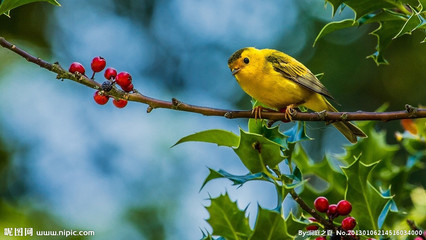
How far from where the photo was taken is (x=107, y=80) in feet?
7.57

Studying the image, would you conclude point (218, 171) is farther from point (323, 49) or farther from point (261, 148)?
point (323, 49)

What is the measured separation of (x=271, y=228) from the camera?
2.39 metres

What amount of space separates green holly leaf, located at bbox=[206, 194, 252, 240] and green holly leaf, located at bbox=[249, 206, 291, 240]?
20 cm

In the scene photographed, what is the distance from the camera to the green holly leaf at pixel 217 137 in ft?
8.52

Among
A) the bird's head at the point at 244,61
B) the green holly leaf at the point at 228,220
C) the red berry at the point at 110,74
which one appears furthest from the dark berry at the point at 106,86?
the bird's head at the point at 244,61

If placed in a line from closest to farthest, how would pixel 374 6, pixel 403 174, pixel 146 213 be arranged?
pixel 374 6, pixel 403 174, pixel 146 213

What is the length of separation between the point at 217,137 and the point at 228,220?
0.40 metres

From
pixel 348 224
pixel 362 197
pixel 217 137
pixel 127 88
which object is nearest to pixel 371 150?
pixel 362 197

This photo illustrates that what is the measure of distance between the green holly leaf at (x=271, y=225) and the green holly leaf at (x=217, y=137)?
17.4 inches

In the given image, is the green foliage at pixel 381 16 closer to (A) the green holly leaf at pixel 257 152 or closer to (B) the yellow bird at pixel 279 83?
(A) the green holly leaf at pixel 257 152

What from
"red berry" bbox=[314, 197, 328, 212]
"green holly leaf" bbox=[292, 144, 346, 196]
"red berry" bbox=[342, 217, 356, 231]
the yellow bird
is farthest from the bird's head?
"red berry" bbox=[342, 217, 356, 231]

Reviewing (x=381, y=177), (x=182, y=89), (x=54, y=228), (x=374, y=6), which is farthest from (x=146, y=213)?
(x=374, y=6)

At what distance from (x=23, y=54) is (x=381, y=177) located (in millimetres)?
2181

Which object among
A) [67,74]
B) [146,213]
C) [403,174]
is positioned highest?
[146,213]
